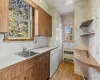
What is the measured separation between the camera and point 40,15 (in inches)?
102

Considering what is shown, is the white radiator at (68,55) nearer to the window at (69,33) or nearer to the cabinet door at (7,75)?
the window at (69,33)

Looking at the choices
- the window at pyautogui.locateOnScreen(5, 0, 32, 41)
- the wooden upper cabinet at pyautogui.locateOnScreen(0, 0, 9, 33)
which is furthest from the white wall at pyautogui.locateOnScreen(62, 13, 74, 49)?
the wooden upper cabinet at pyautogui.locateOnScreen(0, 0, 9, 33)

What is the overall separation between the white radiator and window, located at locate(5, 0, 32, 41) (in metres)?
2.85

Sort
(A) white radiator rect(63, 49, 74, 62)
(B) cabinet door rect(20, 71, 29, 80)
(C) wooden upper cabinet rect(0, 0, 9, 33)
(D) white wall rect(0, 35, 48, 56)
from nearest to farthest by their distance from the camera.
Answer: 1. (C) wooden upper cabinet rect(0, 0, 9, 33)
2. (B) cabinet door rect(20, 71, 29, 80)
3. (D) white wall rect(0, 35, 48, 56)
4. (A) white radiator rect(63, 49, 74, 62)

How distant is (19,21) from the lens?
2281mm

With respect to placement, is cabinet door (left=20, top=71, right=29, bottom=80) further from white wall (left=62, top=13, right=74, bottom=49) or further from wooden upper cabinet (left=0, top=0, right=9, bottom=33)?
white wall (left=62, top=13, right=74, bottom=49)

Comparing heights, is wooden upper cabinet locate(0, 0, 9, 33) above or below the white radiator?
above

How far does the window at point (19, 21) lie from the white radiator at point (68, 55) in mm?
2850

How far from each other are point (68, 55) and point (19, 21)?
3466 millimetres

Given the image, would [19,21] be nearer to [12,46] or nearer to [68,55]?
[12,46]

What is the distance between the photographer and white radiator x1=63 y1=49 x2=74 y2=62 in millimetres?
4681

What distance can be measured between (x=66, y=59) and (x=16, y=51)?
350 centimetres

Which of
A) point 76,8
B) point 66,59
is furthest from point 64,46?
point 76,8

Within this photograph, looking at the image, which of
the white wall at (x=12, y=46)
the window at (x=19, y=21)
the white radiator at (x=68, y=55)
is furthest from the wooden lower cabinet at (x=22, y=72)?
the white radiator at (x=68, y=55)
